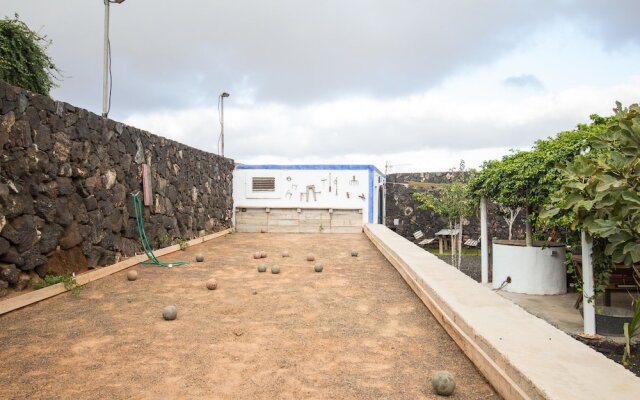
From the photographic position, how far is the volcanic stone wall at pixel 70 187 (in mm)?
5520

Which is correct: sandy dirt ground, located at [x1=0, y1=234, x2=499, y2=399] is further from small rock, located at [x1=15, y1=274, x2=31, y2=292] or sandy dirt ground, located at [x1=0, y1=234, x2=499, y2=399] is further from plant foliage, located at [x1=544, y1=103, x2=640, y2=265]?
plant foliage, located at [x1=544, y1=103, x2=640, y2=265]

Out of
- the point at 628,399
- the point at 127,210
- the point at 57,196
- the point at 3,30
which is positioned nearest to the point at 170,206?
the point at 127,210

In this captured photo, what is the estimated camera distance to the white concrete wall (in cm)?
1777

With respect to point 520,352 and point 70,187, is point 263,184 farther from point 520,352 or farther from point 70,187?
point 520,352

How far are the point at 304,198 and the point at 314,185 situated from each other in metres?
0.66

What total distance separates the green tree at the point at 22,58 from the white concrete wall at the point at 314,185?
7.72m

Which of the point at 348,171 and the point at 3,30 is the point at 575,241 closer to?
the point at 348,171

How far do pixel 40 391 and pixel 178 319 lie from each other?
1.85 m

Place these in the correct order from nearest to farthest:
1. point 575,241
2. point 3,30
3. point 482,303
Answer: point 482,303, point 575,241, point 3,30

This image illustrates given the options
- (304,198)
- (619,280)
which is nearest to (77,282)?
(619,280)

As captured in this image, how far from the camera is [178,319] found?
4984 millimetres

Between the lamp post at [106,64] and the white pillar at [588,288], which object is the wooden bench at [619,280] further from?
the lamp post at [106,64]

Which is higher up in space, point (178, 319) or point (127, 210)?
point (127, 210)

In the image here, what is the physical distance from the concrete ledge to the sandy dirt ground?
0.18 metres
